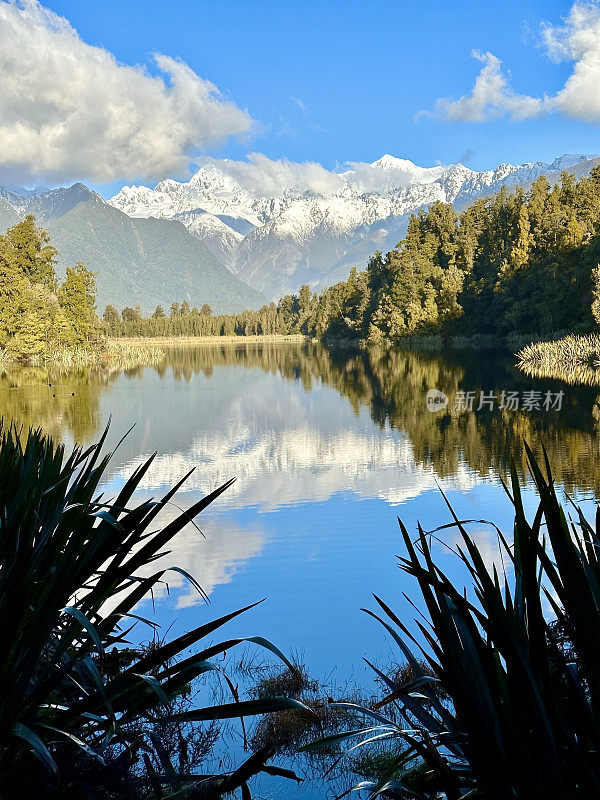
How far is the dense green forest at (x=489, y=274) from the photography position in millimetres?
38062

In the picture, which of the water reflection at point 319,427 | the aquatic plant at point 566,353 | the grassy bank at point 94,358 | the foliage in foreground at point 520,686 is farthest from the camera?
the grassy bank at point 94,358

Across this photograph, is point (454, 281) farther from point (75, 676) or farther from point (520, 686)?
point (520, 686)

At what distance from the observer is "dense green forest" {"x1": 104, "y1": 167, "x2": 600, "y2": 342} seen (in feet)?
125

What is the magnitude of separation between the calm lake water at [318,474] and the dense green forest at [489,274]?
40.9 feet

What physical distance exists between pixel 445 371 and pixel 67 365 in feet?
61.3

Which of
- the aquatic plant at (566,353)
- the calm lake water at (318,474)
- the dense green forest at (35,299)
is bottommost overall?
the calm lake water at (318,474)

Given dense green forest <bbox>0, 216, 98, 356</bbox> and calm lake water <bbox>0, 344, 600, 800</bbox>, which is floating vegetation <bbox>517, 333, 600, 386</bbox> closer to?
calm lake water <bbox>0, 344, 600, 800</bbox>

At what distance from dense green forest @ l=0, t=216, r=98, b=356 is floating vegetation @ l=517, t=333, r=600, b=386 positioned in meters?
22.3

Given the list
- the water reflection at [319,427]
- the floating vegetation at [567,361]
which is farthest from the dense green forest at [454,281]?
the water reflection at [319,427]

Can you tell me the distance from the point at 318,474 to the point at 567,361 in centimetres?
1889

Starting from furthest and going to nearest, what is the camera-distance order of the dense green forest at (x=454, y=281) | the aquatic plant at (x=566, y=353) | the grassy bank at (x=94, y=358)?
the grassy bank at (x=94, y=358)
the dense green forest at (x=454, y=281)
the aquatic plant at (x=566, y=353)

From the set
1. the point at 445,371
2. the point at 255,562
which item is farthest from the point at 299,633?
the point at 445,371

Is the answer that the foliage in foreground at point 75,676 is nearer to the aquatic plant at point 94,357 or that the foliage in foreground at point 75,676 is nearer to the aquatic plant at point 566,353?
the aquatic plant at point 566,353

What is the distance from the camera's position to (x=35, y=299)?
35.7m
